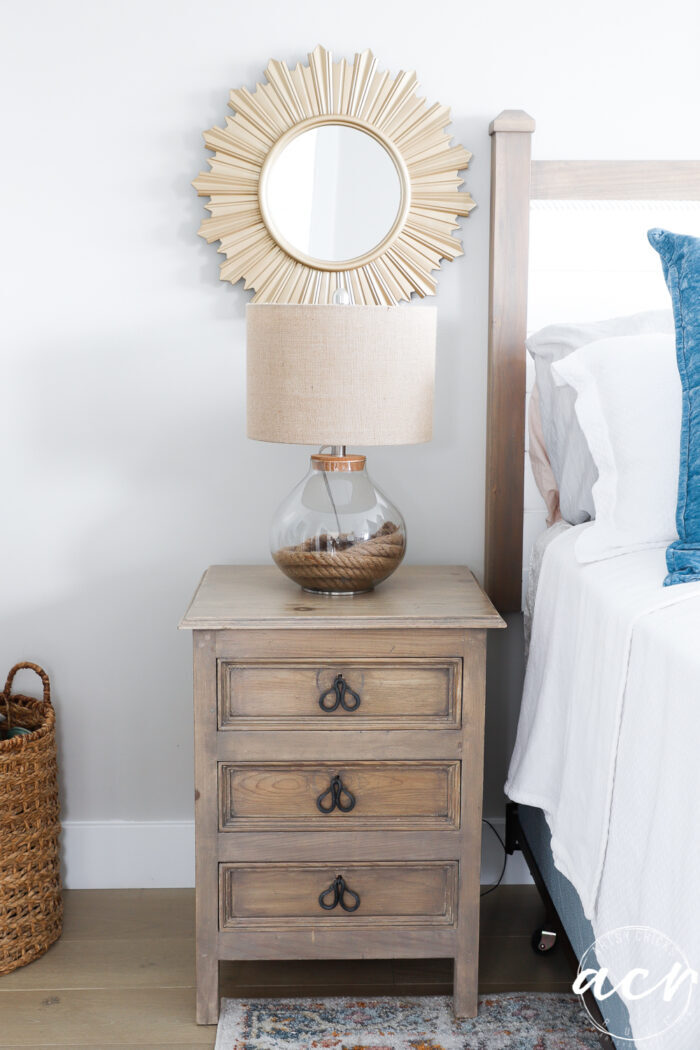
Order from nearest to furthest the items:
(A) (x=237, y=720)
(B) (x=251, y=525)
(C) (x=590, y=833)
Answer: (C) (x=590, y=833)
(A) (x=237, y=720)
(B) (x=251, y=525)

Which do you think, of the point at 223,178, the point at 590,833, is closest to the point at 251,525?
the point at 223,178

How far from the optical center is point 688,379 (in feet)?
4.75

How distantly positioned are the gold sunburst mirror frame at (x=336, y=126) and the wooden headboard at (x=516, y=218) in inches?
3.3

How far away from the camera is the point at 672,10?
78.4 inches

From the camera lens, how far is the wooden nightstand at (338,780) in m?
1.67

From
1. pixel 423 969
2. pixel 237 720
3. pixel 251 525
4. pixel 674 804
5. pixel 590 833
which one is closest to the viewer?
pixel 674 804

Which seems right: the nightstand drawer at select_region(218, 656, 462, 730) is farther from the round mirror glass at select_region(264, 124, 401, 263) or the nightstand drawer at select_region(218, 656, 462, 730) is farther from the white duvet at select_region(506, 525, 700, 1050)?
the round mirror glass at select_region(264, 124, 401, 263)

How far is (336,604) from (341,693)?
0.16m

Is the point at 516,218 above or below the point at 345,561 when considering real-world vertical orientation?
above

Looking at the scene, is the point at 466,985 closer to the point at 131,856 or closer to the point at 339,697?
the point at 339,697

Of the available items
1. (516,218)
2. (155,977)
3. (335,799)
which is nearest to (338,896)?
(335,799)

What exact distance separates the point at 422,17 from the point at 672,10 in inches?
20.4

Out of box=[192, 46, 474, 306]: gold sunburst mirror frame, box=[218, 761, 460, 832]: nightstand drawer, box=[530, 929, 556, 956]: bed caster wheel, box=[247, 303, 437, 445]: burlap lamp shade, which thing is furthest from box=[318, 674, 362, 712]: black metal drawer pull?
box=[192, 46, 474, 306]: gold sunburst mirror frame

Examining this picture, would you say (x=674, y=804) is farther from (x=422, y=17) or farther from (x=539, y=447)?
(x=422, y=17)
